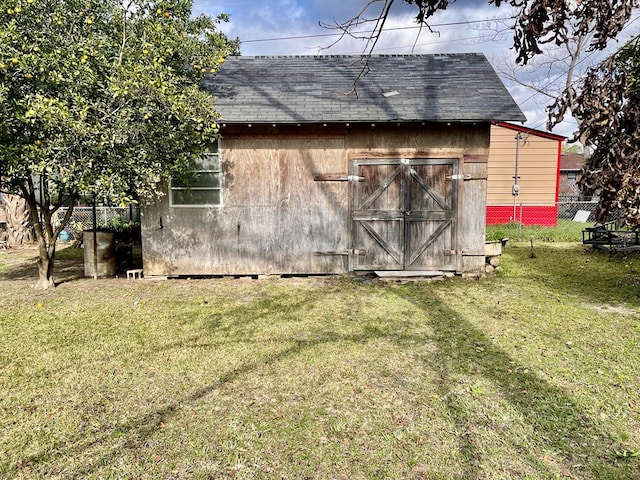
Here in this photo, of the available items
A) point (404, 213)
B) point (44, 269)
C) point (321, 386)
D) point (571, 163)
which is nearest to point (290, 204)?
point (404, 213)

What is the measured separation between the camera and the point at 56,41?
5.42 meters

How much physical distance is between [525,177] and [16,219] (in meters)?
15.7

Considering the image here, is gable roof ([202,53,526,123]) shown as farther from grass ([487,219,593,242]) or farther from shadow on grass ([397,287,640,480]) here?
grass ([487,219,593,242])

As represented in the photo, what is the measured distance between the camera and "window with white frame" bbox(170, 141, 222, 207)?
23.9 feet

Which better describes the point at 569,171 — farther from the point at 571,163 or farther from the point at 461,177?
the point at 461,177

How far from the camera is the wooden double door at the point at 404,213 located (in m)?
7.31

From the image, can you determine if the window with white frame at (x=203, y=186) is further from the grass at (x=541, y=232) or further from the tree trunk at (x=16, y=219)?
the grass at (x=541, y=232)

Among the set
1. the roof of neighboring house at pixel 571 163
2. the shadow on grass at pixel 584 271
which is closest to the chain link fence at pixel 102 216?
the shadow on grass at pixel 584 271

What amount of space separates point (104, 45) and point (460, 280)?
652cm

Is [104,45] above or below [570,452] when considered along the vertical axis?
above

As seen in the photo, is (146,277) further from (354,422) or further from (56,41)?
(354,422)

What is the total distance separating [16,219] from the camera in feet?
38.2

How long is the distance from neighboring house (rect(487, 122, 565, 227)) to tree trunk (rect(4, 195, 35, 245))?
14302 millimetres

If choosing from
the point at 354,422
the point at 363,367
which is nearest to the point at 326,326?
the point at 363,367
